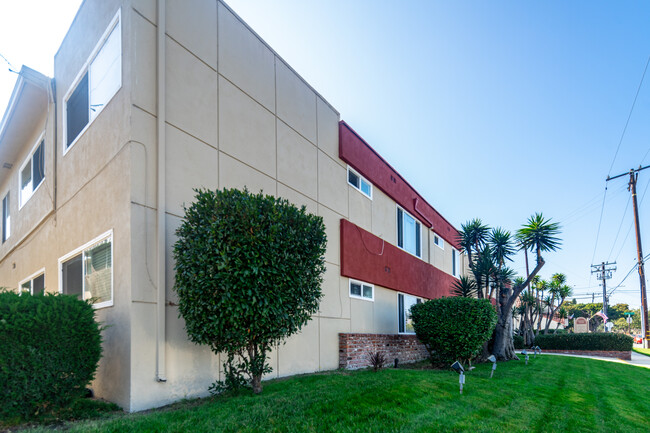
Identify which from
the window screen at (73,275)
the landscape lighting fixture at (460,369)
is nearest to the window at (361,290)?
the landscape lighting fixture at (460,369)

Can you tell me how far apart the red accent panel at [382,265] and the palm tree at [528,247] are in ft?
10.3

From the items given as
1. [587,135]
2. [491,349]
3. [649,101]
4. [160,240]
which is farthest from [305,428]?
[649,101]

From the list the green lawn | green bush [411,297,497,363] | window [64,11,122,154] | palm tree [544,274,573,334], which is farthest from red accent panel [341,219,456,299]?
palm tree [544,274,573,334]

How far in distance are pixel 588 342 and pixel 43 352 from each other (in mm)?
26828

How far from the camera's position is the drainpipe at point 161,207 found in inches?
247

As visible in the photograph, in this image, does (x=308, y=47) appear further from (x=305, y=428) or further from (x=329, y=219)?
(x=305, y=428)

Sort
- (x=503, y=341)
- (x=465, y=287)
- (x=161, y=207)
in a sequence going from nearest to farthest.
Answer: (x=161, y=207), (x=503, y=341), (x=465, y=287)

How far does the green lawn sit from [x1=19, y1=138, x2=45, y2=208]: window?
8132 mm

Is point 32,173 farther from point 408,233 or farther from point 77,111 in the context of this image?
point 408,233

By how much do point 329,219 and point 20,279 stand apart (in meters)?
8.45

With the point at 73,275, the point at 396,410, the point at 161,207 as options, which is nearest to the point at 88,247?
the point at 73,275

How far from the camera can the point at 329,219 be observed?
11.4 meters

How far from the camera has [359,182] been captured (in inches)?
536

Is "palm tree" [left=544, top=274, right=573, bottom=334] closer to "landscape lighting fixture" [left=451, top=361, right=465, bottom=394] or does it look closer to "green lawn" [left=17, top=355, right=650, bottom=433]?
"green lawn" [left=17, top=355, right=650, bottom=433]
